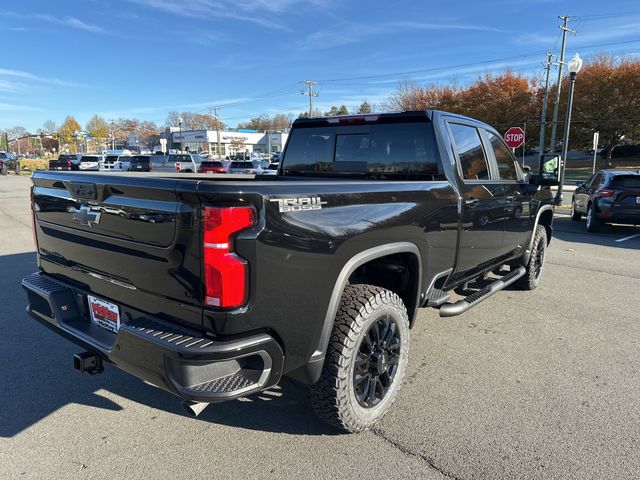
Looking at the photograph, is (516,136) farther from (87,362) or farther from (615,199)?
(87,362)

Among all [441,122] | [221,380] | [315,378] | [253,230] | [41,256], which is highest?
[441,122]

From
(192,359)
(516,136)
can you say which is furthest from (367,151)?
(516,136)

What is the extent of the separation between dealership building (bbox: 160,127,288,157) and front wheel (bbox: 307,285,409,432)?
295ft

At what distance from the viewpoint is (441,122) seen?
3.66 metres

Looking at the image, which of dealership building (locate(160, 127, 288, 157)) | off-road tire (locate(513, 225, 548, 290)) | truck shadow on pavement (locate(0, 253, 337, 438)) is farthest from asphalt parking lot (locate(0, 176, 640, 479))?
dealership building (locate(160, 127, 288, 157))

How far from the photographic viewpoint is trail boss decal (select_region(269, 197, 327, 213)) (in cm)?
213

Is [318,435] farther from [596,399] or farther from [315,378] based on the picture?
[596,399]

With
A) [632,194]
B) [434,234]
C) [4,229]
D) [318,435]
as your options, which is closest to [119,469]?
[318,435]

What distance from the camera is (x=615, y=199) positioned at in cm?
1000

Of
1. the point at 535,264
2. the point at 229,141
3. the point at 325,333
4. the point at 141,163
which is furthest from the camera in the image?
the point at 229,141

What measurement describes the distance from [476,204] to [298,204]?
2.14 m

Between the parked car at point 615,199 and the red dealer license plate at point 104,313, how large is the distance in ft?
35.3

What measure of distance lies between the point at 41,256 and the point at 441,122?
10.3 feet

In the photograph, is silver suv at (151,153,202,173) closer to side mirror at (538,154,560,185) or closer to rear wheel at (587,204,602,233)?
rear wheel at (587,204,602,233)
